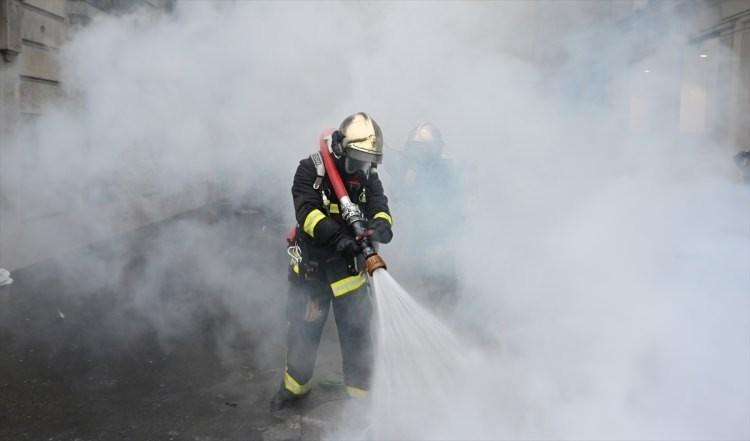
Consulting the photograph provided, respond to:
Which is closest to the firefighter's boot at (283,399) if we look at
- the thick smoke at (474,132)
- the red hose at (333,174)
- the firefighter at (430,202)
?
the red hose at (333,174)

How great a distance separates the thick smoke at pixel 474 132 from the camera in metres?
4.11

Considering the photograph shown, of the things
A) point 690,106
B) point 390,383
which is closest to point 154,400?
point 390,383

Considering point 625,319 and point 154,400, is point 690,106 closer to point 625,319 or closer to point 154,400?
point 625,319

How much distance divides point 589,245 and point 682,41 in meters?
3.07

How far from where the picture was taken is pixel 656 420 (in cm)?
261

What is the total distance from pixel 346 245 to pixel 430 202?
Answer: 152 cm

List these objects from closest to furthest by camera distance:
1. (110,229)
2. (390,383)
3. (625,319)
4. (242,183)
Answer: (390,383) < (625,319) < (242,183) < (110,229)

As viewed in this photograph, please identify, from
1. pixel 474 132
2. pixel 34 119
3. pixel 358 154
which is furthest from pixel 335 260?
pixel 34 119

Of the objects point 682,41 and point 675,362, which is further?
point 682,41

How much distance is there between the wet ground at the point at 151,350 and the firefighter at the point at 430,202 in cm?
85

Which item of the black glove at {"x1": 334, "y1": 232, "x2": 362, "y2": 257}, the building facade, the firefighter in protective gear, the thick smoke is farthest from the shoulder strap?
the building facade

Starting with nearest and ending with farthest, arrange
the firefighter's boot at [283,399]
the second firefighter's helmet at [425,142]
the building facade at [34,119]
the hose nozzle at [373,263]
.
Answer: the hose nozzle at [373,263] → the firefighter's boot at [283,399] → the second firefighter's helmet at [425,142] → the building facade at [34,119]

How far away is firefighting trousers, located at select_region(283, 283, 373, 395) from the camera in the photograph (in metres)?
3.06

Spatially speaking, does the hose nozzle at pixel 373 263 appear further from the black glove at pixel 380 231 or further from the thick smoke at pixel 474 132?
the thick smoke at pixel 474 132
